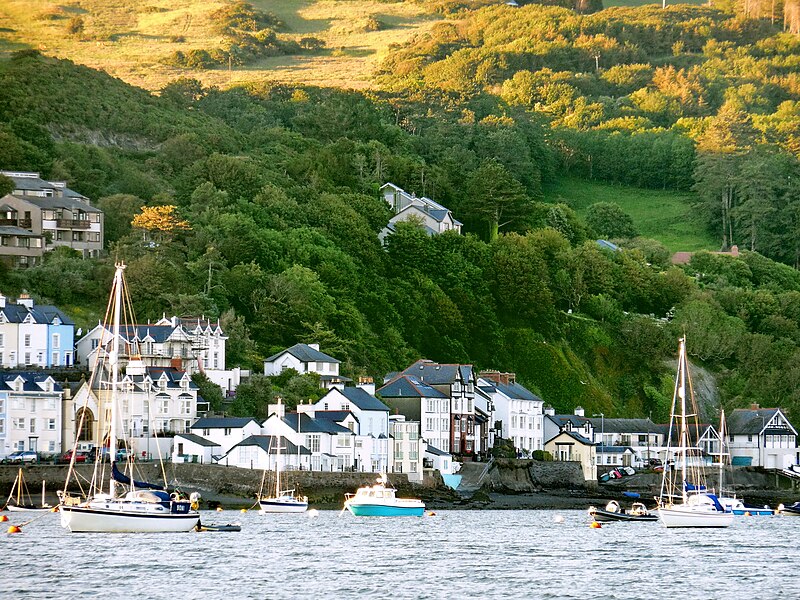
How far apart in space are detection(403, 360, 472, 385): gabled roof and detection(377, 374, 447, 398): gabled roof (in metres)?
1.12

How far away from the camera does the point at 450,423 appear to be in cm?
10569

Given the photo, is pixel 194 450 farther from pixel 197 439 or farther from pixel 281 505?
pixel 281 505

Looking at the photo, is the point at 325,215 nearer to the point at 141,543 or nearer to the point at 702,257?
the point at 702,257

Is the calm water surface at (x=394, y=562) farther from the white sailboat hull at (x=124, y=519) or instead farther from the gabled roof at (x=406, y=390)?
the gabled roof at (x=406, y=390)

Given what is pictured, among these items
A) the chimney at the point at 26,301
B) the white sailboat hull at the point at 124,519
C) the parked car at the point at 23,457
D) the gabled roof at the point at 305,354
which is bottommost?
the white sailboat hull at the point at 124,519

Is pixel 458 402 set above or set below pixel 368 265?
below

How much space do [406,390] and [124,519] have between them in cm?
3857

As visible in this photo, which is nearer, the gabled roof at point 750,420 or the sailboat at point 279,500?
the sailboat at point 279,500

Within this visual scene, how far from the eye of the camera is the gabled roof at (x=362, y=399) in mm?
97438

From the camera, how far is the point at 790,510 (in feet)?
339

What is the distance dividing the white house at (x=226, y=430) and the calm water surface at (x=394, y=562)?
1075 centimetres

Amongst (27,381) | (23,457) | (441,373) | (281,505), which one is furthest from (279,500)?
(441,373)

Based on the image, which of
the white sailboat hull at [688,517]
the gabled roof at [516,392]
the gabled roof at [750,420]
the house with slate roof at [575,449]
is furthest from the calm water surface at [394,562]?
the gabled roof at [750,420]

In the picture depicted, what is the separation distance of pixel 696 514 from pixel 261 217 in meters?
58.6
